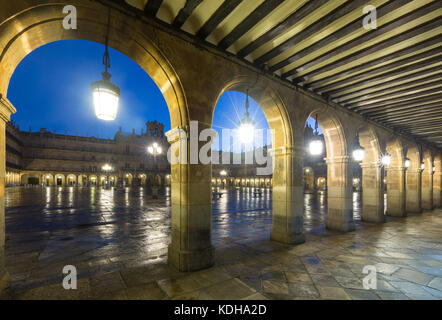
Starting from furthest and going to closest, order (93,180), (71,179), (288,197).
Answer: (93,180)
(71,179)
(288,197)

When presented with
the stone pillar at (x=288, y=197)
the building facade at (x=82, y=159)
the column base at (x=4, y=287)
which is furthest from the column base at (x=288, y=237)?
the building facade at (x=82, y=159)

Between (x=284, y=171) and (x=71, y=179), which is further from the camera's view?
(x=71, y=179)

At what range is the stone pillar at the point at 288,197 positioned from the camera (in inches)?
203

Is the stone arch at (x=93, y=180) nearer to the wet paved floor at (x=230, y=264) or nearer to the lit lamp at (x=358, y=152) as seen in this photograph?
the wet paved floor at (x=230, y=264)

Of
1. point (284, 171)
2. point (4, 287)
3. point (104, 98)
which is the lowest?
point (4, 287)

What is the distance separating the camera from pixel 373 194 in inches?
324

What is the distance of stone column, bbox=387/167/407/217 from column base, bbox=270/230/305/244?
7980 millimetres

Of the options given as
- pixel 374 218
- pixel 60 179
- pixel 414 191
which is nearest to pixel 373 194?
pixel 374 218

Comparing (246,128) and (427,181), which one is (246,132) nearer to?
(246,128)

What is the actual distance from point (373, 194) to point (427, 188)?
26.9 feet

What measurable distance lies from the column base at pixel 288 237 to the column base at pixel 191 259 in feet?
7.37
